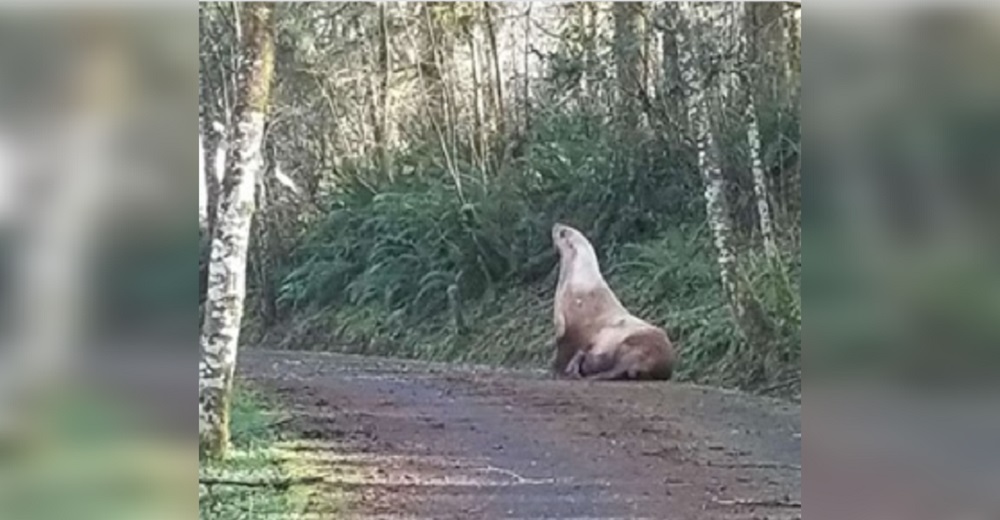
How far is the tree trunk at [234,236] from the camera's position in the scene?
3.12m

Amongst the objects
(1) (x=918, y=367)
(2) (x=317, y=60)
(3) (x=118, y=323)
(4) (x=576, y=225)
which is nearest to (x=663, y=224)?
(4) (x=576, y=225)

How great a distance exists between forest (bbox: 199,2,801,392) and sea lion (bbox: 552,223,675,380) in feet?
0.10

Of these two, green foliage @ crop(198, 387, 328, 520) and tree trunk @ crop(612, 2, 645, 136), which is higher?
tree trunk @ crop(612, 2, 645, 136)

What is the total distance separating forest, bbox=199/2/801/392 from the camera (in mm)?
3146

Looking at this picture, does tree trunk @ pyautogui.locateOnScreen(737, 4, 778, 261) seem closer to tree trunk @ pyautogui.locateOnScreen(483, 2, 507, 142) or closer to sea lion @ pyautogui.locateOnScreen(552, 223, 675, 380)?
sea lion @ pyautogui.locateOnScreen(552, 223, 675, 380)

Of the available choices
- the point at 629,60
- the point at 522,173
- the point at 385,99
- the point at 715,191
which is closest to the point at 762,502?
the point at 715,191

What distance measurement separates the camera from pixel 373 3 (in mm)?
3137

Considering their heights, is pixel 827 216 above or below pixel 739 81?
below

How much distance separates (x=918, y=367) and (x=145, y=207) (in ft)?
6.26

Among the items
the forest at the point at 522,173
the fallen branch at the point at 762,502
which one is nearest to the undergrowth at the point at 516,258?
the forest at the point at 522,173

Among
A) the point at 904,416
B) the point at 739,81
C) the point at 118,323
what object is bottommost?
the point at 904,416

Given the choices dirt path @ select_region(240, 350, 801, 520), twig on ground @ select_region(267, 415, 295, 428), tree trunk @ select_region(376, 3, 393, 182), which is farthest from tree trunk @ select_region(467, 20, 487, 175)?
twig on ground @ select_region(267, 415, 295, 428)

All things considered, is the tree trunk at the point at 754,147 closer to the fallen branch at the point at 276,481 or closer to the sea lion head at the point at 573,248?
the sea lion head at the point at 573,248

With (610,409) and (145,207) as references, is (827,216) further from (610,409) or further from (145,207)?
(145,207)
